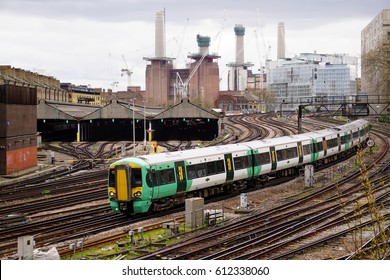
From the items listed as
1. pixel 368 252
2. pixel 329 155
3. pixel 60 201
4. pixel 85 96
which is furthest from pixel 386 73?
pixel 85 96

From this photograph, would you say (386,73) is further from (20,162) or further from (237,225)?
(237,225)

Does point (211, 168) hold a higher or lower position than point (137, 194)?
higher

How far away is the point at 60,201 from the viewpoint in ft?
95.2

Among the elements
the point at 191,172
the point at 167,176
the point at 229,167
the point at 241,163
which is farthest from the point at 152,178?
the point at 241,163

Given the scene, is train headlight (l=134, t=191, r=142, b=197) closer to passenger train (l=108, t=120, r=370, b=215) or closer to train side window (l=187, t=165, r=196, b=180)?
passenger train (l=108, t=120, r=370, b=215)

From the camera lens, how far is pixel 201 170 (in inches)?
1024

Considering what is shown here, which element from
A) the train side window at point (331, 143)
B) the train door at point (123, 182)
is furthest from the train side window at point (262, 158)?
the train side window at point (331, 143)

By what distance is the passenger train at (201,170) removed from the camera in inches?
896

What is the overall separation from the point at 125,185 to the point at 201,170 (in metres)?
4.35

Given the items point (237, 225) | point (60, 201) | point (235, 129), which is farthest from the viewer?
point (235, 129)

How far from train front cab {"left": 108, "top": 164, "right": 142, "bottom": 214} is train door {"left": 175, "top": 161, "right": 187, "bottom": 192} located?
228cm

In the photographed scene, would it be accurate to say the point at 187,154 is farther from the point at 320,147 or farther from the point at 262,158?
the point at 320,147

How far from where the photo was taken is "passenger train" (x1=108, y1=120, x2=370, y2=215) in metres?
22.8

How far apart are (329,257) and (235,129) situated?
58916mm
